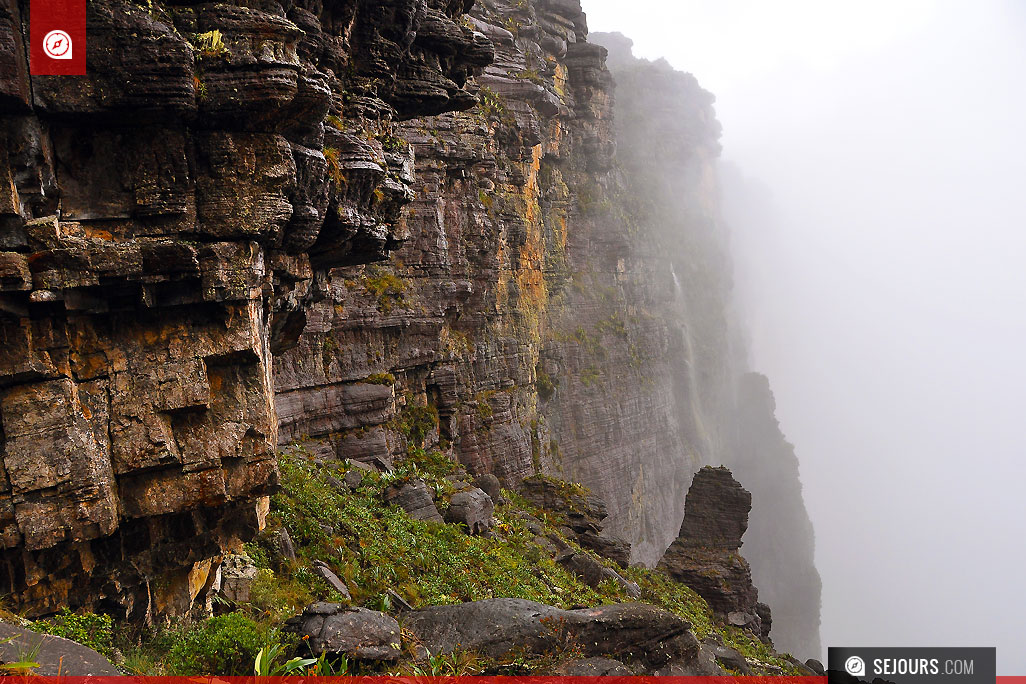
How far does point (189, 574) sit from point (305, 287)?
6468 mm

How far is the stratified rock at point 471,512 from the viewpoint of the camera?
75.2 feet

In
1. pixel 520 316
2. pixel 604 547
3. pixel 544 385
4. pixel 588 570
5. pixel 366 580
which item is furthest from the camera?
pixel 544 385

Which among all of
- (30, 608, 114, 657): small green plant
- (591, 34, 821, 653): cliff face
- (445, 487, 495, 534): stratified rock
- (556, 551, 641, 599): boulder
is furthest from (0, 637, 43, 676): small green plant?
(591, 34, 821, 653): cliff face

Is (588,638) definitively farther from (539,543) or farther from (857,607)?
(857,607)

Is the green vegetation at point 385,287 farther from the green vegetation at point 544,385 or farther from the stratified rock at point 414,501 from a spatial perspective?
the green vegetation at point 544,385

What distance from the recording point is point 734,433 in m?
90.8

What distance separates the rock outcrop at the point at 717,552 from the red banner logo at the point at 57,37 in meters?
32.2

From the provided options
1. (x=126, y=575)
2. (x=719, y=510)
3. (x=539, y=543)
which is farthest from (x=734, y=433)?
(x=126, y=575)

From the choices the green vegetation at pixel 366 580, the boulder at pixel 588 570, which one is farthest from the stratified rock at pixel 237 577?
the boulder at pixel 588 570

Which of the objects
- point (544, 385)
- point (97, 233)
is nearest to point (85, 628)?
point (97, 233)

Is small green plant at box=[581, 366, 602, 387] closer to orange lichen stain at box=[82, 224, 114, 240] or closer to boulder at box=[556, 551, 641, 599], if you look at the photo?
boulder at box=[556, 551, 641, 599]

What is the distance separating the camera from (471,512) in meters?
23.3

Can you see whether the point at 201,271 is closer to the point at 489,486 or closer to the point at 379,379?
the point at 379,379

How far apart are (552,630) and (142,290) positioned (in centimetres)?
727
